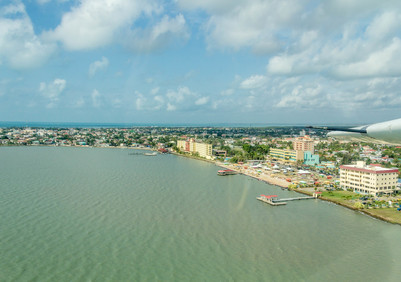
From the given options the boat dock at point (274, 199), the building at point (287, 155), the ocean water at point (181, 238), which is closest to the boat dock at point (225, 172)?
the ocean water at point (181, 238)

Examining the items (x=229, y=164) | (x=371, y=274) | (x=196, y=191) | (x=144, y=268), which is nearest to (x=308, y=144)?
(x=229, y=164)

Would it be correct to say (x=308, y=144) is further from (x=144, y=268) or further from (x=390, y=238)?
(x=144, y=268)

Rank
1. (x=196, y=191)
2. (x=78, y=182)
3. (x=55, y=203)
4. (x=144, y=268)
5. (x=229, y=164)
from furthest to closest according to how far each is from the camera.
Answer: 1. (x=229, y=164)
2. (x=78, y=182)
3. (x=196, y=191)
4. (x=55, y=203)
5. (x=144, y=268)

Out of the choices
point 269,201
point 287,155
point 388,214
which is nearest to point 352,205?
point 388,214

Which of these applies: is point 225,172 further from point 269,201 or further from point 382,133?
point 382,133

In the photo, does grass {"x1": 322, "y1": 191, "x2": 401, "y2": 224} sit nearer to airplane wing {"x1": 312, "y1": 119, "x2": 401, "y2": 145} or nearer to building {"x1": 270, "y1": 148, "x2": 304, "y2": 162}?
airplane wing {"x1": 312, "y1": 119, "x2": 401, "y2": 145}
